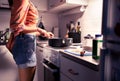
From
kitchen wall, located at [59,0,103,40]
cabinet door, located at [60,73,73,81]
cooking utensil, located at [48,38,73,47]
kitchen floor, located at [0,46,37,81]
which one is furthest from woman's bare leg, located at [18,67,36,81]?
kitchen wall, located at [59,0,103,40]

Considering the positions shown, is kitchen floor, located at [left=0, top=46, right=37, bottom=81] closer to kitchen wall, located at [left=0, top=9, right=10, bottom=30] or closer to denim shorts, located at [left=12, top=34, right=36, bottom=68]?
kitchen wall, located at [left=0, top=9, right=10, bottom=30]

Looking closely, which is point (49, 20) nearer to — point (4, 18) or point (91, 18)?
point (4, 18)

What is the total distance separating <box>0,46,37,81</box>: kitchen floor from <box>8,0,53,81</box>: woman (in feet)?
2.26

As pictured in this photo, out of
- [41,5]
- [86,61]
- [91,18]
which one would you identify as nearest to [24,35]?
[86,61]

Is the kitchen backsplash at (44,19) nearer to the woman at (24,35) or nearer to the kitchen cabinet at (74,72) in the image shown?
the woman at (24,35)

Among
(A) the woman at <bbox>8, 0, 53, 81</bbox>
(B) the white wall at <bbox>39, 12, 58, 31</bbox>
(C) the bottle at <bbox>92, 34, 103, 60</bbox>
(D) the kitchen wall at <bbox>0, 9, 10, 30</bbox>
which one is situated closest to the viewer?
(C) the bottle at <bbox>92, 34, 103, 60</bbox>

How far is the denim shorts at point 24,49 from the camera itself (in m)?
→ 1.38

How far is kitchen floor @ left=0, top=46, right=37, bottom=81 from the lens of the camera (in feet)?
6.70

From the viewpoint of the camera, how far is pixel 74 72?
3.85ft

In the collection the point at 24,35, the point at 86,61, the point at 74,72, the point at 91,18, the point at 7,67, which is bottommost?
the point at 7,67

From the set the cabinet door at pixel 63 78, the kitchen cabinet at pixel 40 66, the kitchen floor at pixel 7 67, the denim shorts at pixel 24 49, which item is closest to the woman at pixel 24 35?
the denim shorts at pixel 24 49

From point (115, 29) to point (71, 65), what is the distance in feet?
2.03

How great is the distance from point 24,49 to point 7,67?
2.91 ft

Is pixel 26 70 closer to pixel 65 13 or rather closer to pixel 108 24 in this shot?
pixel 108 24
